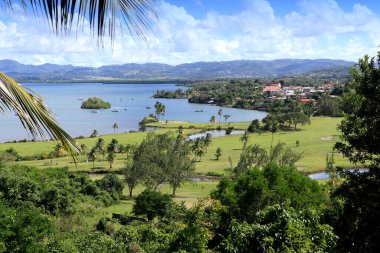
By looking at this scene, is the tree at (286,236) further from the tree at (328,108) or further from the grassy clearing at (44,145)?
the tree at (328,108)

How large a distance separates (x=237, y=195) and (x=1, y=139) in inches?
2431

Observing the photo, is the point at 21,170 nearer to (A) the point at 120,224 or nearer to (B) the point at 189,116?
(A) the point at 120,224

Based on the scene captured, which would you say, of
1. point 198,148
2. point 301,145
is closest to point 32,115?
point 198,148

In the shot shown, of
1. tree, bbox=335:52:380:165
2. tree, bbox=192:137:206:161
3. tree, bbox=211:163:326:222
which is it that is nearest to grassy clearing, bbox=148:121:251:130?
tree, bbox=192:137:206:161

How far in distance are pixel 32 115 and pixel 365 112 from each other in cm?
942

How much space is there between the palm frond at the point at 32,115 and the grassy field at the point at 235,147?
139 ft

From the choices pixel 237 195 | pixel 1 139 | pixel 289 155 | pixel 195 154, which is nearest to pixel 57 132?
pixel 237 195

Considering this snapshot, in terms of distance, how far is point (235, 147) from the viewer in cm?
6656

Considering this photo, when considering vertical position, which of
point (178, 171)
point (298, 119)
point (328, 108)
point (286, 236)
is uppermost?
point (286, 236)

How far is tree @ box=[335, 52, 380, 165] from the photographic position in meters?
9.56

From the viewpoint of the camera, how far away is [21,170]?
121 ft

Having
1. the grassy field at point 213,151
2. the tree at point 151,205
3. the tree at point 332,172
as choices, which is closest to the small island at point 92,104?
the grassy field at point 213,151

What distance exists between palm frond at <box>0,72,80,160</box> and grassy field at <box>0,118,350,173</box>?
1672 inches

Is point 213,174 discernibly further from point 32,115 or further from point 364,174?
point 32,115
